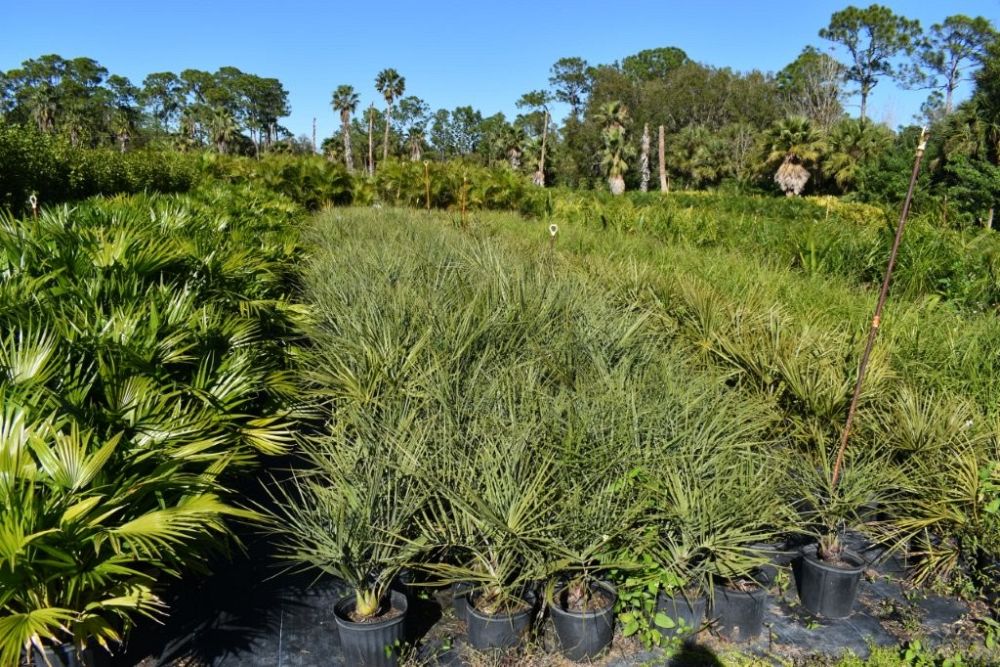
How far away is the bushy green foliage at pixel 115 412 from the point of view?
81.8 inches

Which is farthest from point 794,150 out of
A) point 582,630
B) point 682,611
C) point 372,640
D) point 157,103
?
point 157,103

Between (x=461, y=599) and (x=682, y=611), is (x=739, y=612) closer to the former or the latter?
(x=682, y=611)

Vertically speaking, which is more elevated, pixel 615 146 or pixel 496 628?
pixel 615 146

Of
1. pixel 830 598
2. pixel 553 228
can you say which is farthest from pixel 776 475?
pixel 553 228

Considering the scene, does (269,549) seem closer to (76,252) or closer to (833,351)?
(76,252)

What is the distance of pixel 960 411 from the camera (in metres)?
3.71

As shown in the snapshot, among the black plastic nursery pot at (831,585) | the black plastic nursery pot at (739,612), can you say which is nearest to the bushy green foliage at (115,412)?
the black plastic nursery pot at (739,612)

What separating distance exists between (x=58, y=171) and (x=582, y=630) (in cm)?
1213

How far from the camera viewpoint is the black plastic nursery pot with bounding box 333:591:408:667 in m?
2.52

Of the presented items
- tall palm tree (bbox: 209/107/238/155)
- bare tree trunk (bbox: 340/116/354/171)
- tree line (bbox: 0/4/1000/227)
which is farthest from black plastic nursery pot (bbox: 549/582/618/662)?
tall palm tree (bbox: 209/107/238/155)

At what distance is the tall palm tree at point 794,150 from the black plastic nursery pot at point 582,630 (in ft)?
122

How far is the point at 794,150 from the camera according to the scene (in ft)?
116

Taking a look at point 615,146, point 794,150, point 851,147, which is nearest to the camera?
point 794,150

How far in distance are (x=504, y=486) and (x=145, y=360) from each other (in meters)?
1.86
